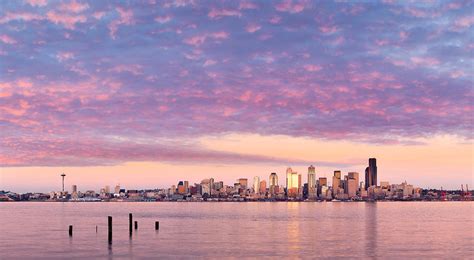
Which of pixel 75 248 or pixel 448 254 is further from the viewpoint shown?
pixel 75 248

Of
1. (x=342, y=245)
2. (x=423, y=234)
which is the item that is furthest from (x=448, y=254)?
(x=423, y=234)

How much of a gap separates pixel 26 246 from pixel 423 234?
61080 millimetres

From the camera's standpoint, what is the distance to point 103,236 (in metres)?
88.0

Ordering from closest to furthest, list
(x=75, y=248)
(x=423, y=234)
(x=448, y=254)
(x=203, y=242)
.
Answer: (x=448, y=254)
(x=75, y=248)
(x=203, y=242)
(x=423, y=234)

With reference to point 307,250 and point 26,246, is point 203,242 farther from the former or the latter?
point 26,246

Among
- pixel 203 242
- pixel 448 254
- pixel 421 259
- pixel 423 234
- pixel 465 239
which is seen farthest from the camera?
pixel 423 234

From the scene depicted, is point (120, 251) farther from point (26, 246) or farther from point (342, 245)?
point (342, 245)

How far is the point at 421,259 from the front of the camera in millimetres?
60781

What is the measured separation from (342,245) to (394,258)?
1344 cm

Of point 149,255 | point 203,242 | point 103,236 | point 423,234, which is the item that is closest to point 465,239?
point 423,234

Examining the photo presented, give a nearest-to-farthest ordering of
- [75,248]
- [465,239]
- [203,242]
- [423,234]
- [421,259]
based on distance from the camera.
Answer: [421,259] → [75,248] → [203,242] → [465,239] → [423,234]

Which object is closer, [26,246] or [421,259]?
[421,259]

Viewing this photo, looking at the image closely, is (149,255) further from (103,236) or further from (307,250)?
(103,236)

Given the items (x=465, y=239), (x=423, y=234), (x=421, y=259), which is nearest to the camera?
(x=421, y=259)
